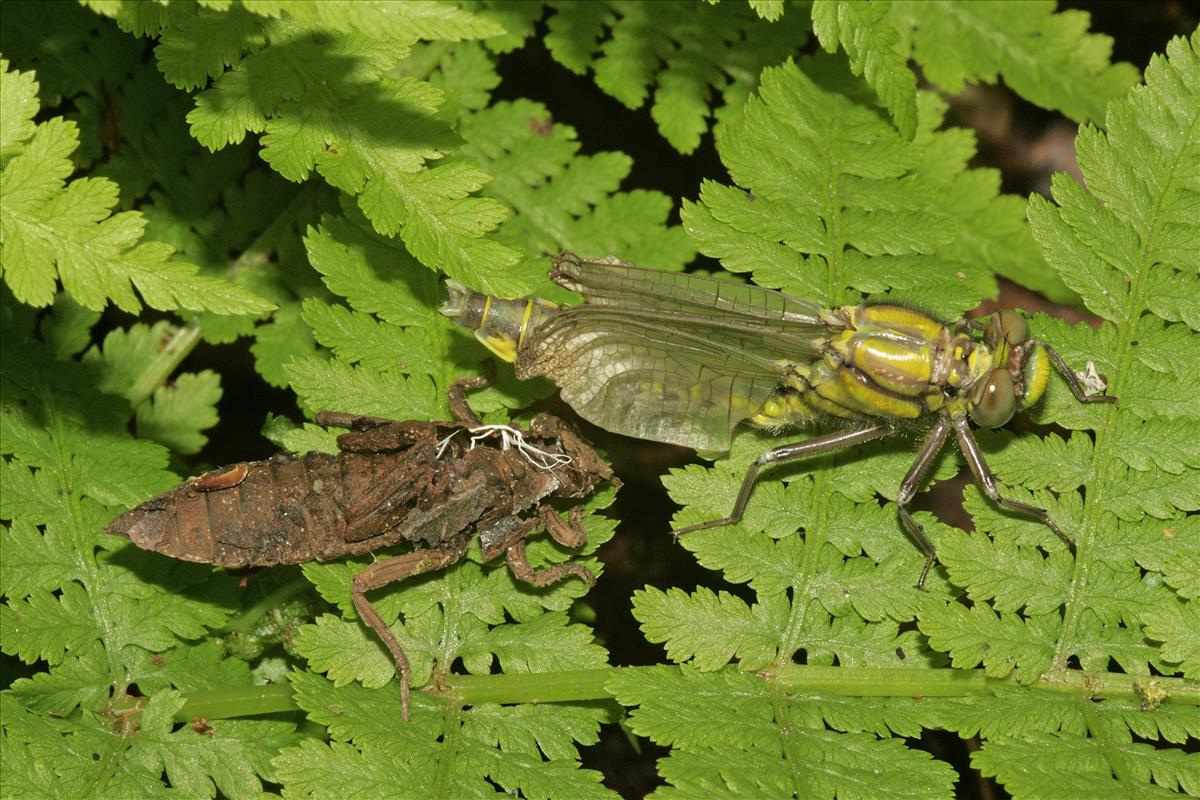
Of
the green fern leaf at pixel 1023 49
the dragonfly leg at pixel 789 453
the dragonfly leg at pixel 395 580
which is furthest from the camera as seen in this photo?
the green fern leaf at pixel 1023 49

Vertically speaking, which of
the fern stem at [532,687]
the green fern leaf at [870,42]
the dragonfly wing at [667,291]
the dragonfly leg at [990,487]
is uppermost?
the green fern leaf at [870,42]

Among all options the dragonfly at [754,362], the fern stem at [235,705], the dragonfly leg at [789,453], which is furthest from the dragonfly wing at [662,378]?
the fern stem at [235,705]

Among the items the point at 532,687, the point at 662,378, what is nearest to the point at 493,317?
the point at 662,378

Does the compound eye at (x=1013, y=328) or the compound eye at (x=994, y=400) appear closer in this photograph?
the compound eye at (x=994, y=400)

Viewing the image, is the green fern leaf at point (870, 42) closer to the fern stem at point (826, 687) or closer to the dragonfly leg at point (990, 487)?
the dragonfly leg at point (990, 487)

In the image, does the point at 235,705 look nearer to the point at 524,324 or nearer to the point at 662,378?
the point at 524,324

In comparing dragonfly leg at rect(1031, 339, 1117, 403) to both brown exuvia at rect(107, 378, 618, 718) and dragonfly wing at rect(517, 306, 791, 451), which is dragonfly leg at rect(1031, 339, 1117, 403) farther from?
brown exuvia at rect(107, 378, 618, 718)
